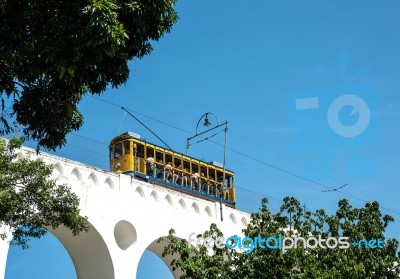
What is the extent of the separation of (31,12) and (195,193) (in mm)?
18983

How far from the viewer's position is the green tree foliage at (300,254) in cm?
1495

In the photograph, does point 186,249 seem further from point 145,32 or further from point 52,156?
point 145,32

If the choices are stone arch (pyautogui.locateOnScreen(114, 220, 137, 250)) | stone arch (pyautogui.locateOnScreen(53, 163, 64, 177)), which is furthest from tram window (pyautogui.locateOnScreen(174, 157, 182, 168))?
stone arch (pyautogui.locateOnScreen(53, 163, 64, 177))

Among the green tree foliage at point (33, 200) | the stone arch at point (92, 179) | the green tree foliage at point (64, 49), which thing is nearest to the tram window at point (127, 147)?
the stone arch at point (92, 179)

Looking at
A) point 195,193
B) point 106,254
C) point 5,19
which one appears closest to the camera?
point 5,19

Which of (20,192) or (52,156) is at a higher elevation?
(52,156)

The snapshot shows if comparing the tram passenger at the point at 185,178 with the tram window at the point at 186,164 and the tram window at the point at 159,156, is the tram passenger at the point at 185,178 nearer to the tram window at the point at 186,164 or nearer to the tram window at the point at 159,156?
the tram window at the point at 186,164

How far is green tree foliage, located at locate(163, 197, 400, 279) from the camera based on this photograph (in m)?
14.9

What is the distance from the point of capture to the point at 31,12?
9203mm

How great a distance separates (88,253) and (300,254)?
723 cm

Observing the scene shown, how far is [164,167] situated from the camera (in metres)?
26.9

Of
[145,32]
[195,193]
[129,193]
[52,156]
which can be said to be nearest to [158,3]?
[145,32]

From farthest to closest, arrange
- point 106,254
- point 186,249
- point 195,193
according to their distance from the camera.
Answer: point 195,193
point 106,254
point 186,249

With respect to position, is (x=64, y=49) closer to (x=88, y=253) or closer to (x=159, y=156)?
(x=88, y=253)
